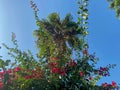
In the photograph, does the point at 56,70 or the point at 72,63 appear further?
the point at 72,63

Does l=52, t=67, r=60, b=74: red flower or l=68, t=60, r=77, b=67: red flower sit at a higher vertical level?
l=68, t=60, r=77, b=67: red flower

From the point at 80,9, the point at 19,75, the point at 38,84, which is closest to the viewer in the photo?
the point at 38,84

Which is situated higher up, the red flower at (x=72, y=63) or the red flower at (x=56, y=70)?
the red flower at (x=72, y=63)

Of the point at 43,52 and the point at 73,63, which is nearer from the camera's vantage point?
the point at 73,63

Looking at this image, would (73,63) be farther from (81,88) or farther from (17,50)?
(17,50)

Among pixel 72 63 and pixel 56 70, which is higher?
pixel 72 63

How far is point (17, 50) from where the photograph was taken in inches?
290

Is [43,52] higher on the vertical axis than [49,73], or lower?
higher

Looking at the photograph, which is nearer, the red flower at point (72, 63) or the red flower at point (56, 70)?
the red flower at point (56, 70)

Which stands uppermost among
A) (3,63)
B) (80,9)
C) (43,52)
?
(80,9)

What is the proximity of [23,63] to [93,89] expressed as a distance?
4.64ft

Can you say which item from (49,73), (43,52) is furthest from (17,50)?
(49,73)

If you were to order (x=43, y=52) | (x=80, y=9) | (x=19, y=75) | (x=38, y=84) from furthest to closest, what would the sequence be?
(x=80, y=9)
(x=43, y=52)
(x=19, y=75)
(x=38, y=84)

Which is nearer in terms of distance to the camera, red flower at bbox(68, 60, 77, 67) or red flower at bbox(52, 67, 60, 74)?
red flower at bbox(52, 67, 60, 74)
